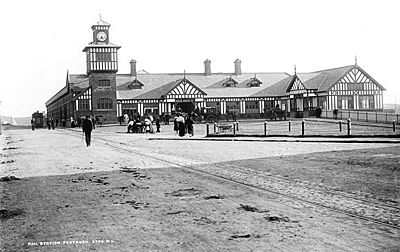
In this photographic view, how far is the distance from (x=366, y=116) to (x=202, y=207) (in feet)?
108

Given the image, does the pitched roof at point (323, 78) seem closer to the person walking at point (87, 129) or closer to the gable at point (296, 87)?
the gable at point (296, 87)

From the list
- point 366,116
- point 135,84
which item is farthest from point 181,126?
point 135,84

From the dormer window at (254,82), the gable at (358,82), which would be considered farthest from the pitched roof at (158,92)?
the gable at (358,82)

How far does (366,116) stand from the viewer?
37.8 m

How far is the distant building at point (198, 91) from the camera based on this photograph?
53.0 meters

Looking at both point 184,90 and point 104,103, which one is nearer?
point 184,90

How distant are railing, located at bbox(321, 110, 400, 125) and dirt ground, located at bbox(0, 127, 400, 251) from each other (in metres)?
21.6

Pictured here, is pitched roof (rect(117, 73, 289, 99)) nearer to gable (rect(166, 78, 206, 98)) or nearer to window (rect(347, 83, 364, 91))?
gable (rect(166, 78, 206, 98))

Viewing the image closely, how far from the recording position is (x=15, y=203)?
8.13 m

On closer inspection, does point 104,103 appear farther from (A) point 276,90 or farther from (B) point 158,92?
(A) point 276,90

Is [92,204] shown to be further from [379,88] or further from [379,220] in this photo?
[379,88]

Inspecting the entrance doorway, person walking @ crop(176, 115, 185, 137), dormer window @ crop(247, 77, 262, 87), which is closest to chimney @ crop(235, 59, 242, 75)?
dormer window @ crop(247, 77, 262, 87)

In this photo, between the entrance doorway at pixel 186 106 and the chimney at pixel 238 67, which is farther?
the chimney at pixel 238 67

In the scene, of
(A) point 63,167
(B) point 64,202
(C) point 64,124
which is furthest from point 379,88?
(B) point 64,202
